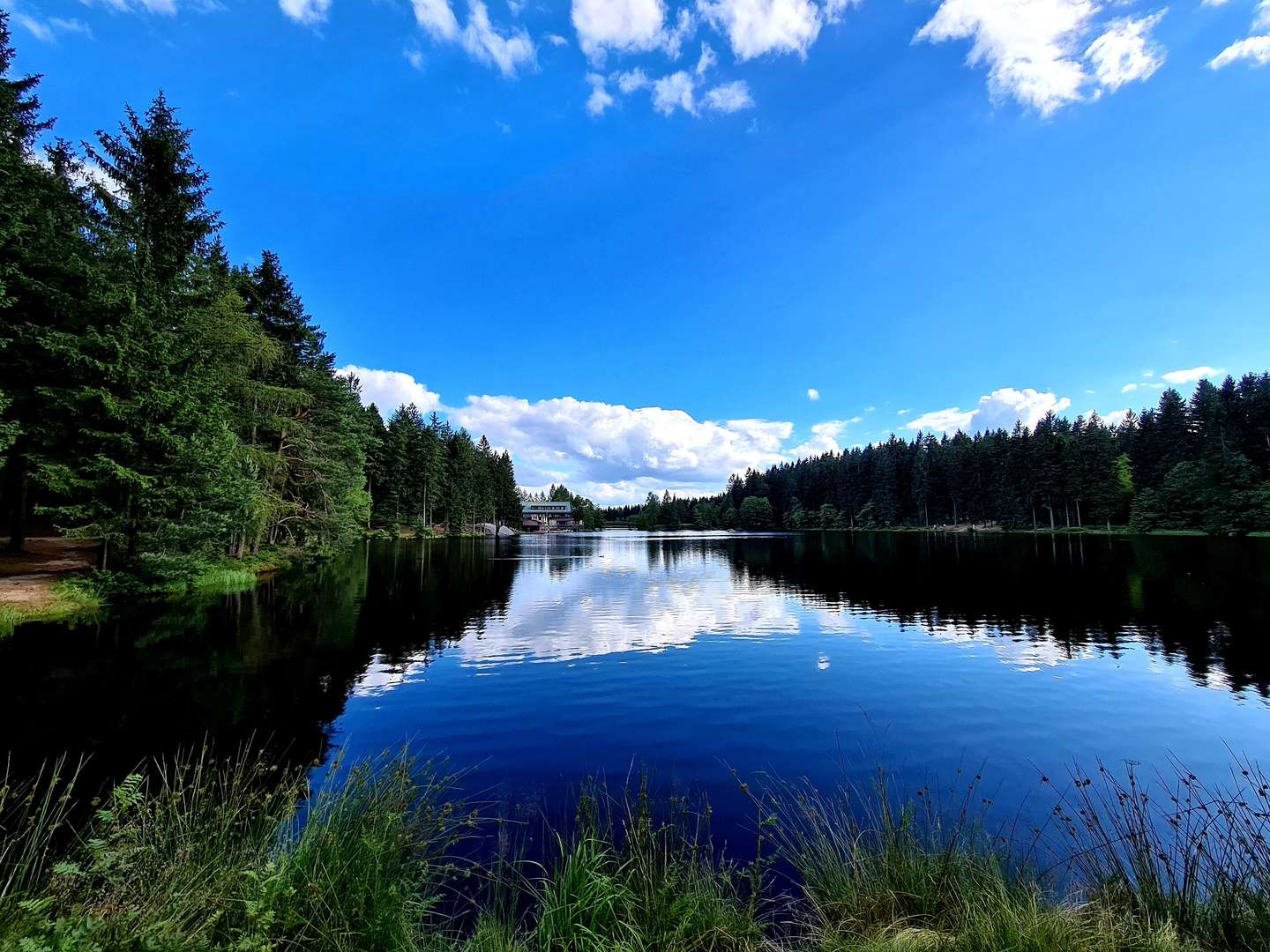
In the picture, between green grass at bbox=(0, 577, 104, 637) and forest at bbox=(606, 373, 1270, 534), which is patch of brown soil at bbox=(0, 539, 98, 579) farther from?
forest at bbox=(606, 373, 1270, 534)

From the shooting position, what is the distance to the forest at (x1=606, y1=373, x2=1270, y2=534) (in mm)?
69188

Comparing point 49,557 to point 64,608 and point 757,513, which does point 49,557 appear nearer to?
point 64,608

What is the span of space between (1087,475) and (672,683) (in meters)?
103

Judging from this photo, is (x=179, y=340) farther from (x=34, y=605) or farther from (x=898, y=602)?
(x=898, y=602)

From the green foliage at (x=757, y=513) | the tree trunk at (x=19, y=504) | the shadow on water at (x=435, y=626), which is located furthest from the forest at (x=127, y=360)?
the green foliage at (x=757, y=513)

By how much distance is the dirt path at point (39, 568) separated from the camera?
19.4 metres

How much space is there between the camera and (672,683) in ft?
49.9

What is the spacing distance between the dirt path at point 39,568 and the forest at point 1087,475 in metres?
105

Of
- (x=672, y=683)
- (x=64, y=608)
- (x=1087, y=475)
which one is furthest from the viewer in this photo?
(x=1087, y=475)

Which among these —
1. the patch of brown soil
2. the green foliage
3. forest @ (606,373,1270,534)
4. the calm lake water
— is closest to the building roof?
the green foliage

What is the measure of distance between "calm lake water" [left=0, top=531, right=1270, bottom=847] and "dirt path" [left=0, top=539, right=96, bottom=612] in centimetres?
307

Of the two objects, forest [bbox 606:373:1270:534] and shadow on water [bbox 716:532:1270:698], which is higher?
forest [bbox 606:373:1270:534]

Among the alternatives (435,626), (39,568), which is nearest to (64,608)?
(39,568)

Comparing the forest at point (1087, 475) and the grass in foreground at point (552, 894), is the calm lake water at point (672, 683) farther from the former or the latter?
the forest at point (1087, 475)
